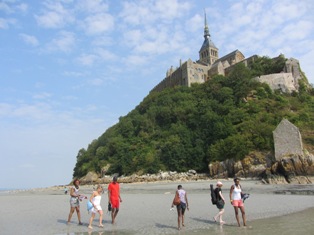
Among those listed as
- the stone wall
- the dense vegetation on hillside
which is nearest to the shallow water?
the dense vegetation on hillside

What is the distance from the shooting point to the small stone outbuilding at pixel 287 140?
3378 centimetres

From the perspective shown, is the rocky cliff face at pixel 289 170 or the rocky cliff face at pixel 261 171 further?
the rocky cliff face at pixel 261 171

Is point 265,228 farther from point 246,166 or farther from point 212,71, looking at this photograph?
point 212,71

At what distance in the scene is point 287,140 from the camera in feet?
113

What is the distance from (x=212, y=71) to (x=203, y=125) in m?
27.3

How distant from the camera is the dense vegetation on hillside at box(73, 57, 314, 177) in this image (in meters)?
45.4

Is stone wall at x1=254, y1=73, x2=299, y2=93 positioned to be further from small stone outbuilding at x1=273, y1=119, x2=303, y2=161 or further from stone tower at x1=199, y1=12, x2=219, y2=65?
stone tower at x1=199, y1=12, x2=219, y2=65

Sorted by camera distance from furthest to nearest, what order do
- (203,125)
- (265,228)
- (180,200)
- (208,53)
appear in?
(208,53), (203,125), (180,200), (265,228)

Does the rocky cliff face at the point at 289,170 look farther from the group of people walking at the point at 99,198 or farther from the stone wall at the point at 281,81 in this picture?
the stone wall at the point at 281,81

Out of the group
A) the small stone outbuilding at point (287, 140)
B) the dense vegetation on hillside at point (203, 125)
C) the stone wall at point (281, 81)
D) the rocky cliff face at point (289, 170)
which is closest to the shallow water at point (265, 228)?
the rocky cliff face at point (289, 170)

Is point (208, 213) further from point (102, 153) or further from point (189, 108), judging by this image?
point (102, 153)

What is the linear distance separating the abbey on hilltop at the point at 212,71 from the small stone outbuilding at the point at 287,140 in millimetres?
28253

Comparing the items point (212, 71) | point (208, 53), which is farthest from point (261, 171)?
point (208, 53)

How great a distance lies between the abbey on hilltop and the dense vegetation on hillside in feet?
8.58
